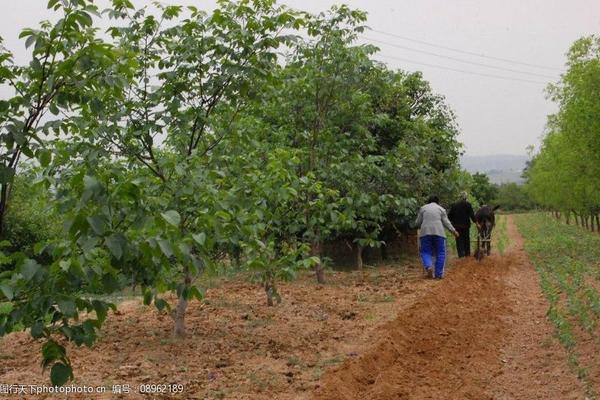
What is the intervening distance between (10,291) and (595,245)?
21.3 metres

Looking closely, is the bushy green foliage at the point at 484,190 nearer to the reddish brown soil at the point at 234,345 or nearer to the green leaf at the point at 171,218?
the reddish brown soil at the point at 234,345

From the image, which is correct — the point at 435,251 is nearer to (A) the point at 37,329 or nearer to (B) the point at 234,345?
(B) the point at 234,345

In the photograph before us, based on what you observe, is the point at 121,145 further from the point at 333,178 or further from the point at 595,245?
the point at 595,245

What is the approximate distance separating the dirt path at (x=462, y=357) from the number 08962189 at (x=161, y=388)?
124 centimetres

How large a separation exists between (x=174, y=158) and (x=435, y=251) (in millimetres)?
8643

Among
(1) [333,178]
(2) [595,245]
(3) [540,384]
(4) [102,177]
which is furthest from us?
(2) [595,245]

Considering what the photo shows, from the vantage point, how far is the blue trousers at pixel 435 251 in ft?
41.0

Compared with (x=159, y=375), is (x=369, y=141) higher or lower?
higher

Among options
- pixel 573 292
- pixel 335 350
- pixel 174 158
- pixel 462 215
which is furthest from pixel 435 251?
pixel 174 158

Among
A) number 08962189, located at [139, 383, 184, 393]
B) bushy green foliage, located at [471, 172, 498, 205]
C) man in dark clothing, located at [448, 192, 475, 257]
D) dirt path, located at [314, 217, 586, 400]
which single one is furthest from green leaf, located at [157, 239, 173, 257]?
bushy green foliage, located at [471, 172, 498, 205]

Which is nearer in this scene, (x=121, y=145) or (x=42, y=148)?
(x=42, y=148)

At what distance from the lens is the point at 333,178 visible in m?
11.0

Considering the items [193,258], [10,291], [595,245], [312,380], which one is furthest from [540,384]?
[595,245]

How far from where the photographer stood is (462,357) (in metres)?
6.39
